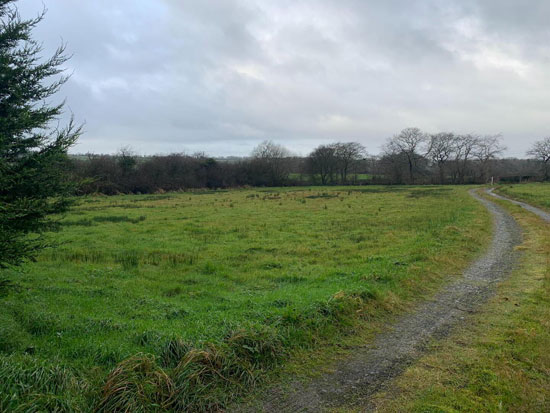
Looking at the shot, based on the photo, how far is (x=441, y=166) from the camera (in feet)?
281

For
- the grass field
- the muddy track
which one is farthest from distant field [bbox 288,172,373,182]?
the muddy track

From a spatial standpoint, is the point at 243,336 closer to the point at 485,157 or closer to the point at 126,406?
the point at 126,406

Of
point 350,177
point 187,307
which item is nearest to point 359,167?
point 350,177

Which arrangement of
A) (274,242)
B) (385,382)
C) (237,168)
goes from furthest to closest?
(237,168) < (274,242) < (385,382)

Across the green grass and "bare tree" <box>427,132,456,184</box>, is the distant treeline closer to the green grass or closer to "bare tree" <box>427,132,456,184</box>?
"bare tree" <box>427,132,456,184</box>

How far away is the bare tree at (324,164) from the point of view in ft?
290

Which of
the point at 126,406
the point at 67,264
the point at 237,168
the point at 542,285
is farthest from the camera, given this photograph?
the point at 237,168

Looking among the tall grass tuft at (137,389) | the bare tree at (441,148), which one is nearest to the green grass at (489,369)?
the tall grass tuft at (137,389)

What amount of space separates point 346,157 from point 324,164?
20.1 ft

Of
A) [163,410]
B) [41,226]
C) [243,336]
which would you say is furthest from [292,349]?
[41,226]

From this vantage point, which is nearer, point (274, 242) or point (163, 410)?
point (163, 410)

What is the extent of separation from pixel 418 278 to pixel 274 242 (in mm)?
7367

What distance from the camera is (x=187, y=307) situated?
22.9 feet

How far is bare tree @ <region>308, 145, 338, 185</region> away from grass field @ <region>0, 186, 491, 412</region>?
73.9 metres
